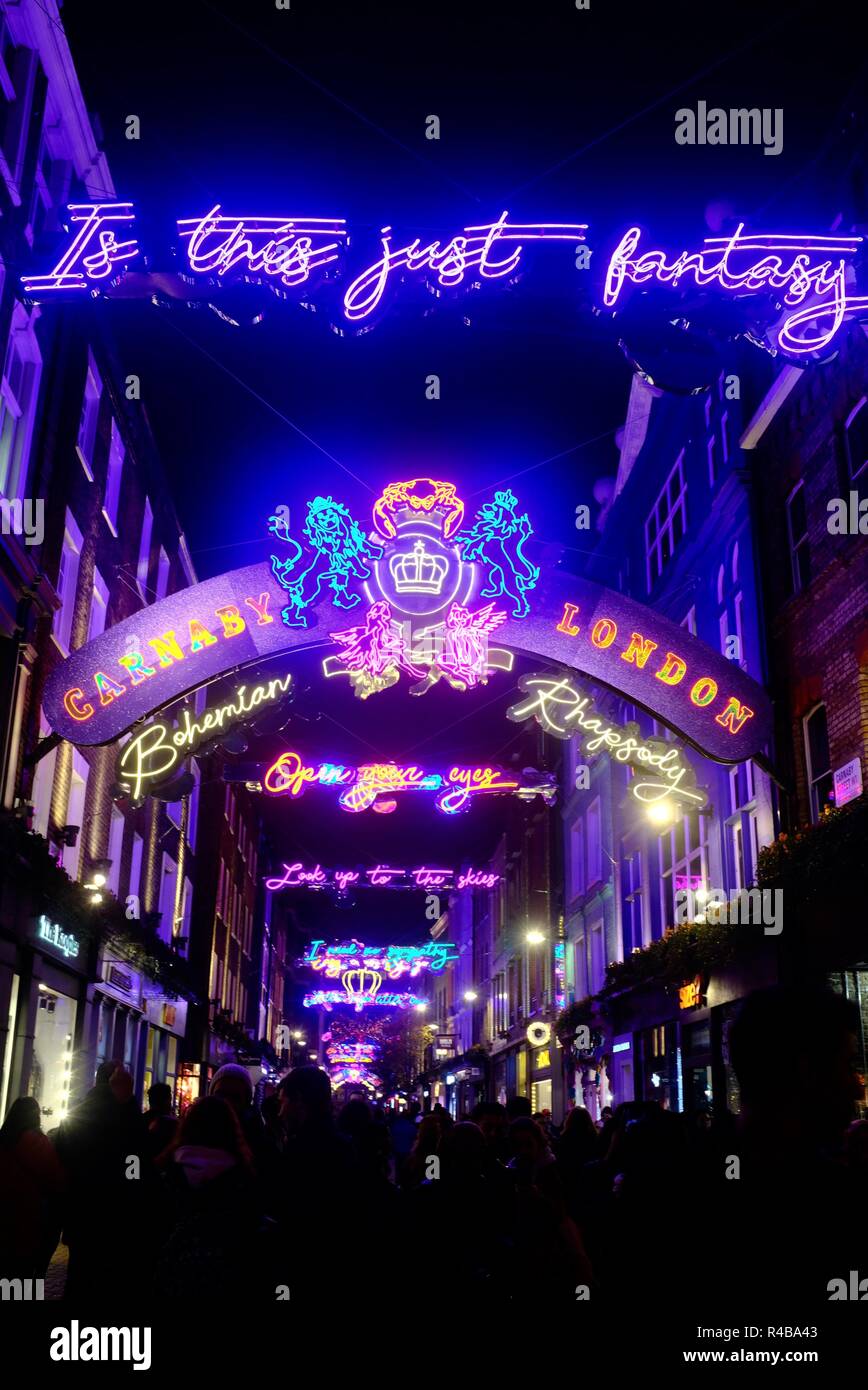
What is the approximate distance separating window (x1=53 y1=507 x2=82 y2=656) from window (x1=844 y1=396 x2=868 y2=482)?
12.1 metres

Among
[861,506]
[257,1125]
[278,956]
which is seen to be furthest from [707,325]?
[278,956]

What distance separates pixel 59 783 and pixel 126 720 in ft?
17.5

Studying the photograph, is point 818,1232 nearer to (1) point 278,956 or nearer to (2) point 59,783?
(2) point 59,783

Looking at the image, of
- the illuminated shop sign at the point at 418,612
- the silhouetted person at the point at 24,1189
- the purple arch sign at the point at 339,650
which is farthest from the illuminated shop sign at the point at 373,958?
the silhouetted person at the point at 24,1189

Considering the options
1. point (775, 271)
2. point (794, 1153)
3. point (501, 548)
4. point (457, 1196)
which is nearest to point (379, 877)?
point (501, 548)

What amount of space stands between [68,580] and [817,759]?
41.1 ft

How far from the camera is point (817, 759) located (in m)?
17.0

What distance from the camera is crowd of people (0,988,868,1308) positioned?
7.15ft

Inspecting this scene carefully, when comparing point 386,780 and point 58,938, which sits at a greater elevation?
point 386,780

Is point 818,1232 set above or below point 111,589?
below

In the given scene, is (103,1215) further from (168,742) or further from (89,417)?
(89,417)

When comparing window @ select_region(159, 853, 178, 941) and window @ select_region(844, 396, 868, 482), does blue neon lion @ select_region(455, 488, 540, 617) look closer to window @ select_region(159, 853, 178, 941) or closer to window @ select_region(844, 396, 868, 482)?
window @ select_region(844, 396, 868, 482)

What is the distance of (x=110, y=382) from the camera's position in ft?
71.2

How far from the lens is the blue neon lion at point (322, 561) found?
15680 mm
